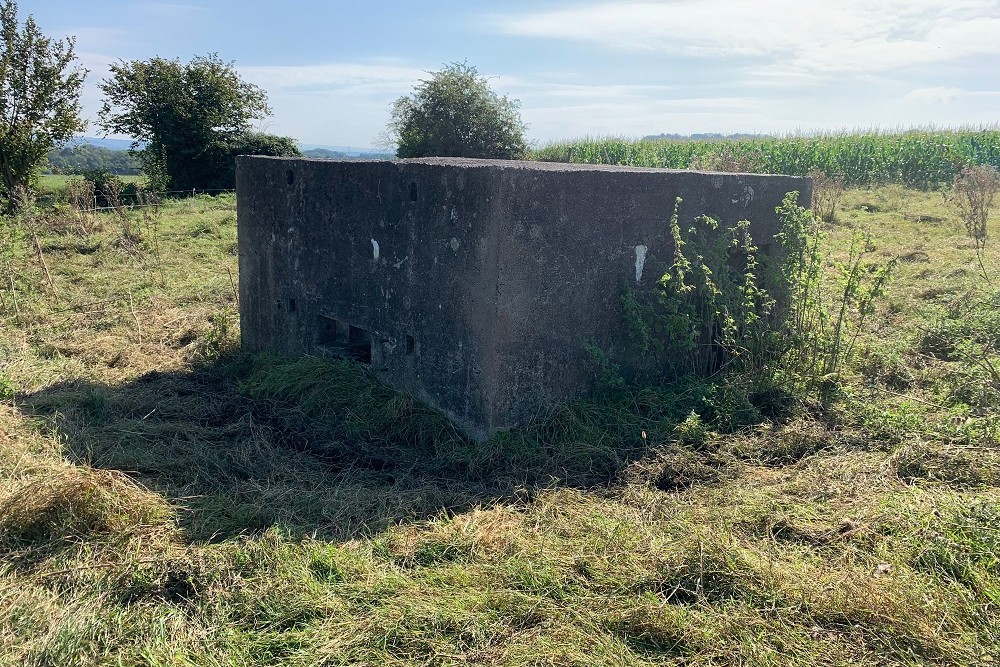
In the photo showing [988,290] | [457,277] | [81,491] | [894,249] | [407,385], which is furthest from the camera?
[894,249]

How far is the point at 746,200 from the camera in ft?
21.1

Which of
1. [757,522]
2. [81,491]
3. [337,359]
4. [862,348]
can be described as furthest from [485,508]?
[862,348]

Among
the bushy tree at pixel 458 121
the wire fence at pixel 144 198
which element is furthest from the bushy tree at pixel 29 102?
the bushy tree at pixel 458 121

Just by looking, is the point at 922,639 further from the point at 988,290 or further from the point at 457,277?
the point at 988,290

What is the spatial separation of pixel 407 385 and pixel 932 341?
5.05 m

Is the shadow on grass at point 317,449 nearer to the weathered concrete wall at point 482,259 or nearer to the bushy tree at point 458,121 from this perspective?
the weathered concrete wall at point 482,259

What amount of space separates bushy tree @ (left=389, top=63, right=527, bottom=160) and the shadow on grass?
1970 centimetres

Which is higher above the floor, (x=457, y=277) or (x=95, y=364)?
(x=457, y=277)

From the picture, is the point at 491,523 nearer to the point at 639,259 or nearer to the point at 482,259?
the point at 482,259

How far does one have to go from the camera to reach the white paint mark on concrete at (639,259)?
5789 millimetres

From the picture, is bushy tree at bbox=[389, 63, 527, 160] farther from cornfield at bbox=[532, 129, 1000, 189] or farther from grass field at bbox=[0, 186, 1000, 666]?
grass field at bbox=[0, 186, 1000, 666]

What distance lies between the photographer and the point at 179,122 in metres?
23.6

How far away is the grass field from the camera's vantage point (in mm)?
3135

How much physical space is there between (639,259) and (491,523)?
264cm
